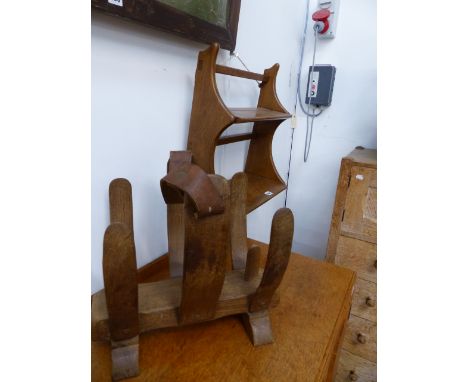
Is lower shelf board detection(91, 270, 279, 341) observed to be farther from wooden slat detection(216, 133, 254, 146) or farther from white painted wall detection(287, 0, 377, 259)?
white painted wall detection(287, 0, 377, 259)

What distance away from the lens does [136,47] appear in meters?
0.61

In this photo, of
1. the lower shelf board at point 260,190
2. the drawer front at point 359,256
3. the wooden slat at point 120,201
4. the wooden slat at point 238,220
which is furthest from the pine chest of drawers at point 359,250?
the wooden slat at point 120,201

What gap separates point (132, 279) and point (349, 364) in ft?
3.38

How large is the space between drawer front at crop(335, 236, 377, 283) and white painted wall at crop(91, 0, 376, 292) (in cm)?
47

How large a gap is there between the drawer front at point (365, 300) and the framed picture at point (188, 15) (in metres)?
0.89

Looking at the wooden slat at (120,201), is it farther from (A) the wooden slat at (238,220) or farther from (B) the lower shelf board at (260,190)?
(B) the lower shelf board at (260,190)

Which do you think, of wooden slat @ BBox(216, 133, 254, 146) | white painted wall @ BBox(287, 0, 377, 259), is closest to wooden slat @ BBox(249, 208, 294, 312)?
wooden slat @ BBox(216, 133, 254, 146)

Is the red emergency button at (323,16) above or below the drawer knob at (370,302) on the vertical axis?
above

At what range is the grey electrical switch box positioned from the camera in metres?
1.34

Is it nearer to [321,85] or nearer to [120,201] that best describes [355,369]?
[120,201]

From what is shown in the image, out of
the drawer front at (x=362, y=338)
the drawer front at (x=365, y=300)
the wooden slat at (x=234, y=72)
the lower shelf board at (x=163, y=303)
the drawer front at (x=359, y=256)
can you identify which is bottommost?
the drawer front at (x=362, y=338)

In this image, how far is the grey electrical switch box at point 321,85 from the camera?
1.34 meters
